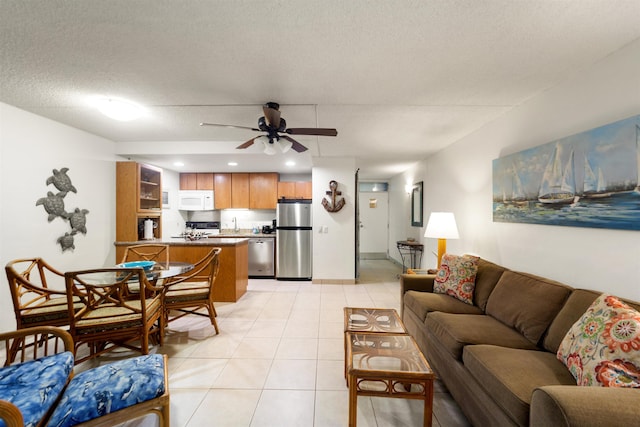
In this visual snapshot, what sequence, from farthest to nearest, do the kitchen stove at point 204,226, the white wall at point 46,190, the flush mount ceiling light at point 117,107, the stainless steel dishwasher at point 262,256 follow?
1. the kitchen stove at point 204,226
2. the stainless steel dishwasher at point 262,256
3. the white wall at point 46,190
4. the flush mount ceiling light at point 117,107

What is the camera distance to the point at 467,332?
5.67 ft

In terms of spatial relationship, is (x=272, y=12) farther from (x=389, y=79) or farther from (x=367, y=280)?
(x=367, y=280)

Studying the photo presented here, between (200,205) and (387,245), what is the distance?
4.96 metres

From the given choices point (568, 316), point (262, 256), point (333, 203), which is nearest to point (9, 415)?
point (568, 316)

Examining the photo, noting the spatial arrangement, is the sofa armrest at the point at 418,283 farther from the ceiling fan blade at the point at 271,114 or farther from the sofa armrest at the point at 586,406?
the ceiling fan blade at the point at 271,114

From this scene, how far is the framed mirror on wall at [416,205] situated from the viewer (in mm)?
4902

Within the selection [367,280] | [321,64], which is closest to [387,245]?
[367,280]

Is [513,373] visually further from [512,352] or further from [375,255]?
[375,255]

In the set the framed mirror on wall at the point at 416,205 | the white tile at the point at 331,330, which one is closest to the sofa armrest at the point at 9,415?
the white tile at the point at 331,330

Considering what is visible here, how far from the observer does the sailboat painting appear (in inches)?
58.1

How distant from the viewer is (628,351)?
1078 millimetres

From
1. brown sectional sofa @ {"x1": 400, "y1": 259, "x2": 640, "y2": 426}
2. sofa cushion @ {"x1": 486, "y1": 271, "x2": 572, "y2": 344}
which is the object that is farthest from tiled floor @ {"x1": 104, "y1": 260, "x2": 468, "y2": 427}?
sofa cushion @ {"x1": 486, "y1": 271, "x2": 572, "y2": 344}

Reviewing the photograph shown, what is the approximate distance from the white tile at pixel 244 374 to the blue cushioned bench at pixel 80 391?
650mm

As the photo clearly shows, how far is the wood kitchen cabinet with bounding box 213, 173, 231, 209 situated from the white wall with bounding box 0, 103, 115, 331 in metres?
2.02
